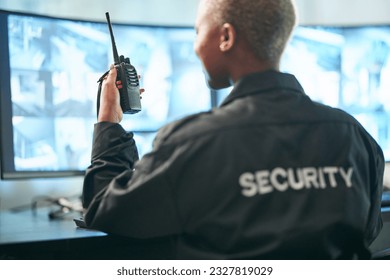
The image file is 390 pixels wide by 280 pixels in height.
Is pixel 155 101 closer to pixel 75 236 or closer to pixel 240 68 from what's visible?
pixel 75 236

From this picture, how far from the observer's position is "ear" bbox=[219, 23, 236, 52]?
85 centimetres

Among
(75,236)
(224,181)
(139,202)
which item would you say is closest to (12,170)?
(75,236)

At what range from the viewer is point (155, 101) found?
5.11 ft

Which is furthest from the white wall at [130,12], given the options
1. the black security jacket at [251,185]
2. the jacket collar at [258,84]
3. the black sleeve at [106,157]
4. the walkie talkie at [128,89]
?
the jacket collar at [258,84]

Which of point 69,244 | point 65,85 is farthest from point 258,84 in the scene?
point 65,85

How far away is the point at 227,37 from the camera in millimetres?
854

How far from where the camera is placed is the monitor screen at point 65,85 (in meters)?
1.40

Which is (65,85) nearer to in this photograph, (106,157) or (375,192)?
(106,157)

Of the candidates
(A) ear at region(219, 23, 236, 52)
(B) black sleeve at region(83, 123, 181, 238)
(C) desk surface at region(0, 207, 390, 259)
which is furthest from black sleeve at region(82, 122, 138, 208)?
(A) ear at region(219, 23, 236, 52)

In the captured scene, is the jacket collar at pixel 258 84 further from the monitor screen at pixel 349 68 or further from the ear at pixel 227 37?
the monitor screen at pixel 349 68

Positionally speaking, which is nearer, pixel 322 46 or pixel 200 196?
pixel 200 196

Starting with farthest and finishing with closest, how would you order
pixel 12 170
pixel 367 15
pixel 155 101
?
pixel 367 15, pixel 155 101, pixel 12 170

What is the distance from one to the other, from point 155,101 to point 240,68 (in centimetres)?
71

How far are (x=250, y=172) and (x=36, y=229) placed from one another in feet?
2.08
